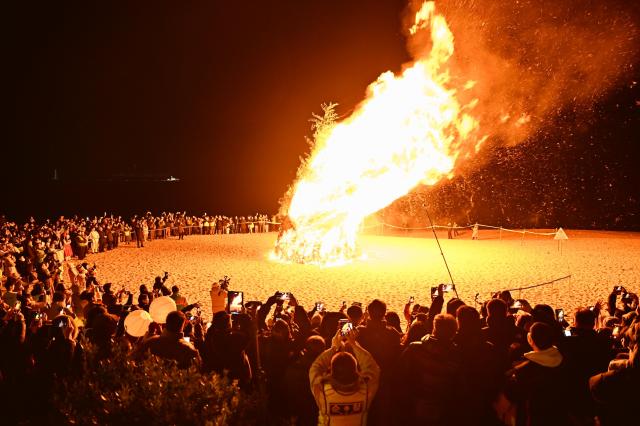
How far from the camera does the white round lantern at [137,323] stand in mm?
5973

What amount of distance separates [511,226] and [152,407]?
39.5 metres

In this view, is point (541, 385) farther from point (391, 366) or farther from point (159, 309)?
point (159, 309)

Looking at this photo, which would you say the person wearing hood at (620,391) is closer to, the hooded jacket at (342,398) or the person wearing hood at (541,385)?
the person wearing hood at (541,385)

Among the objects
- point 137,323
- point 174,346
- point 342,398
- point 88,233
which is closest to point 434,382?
point 342,398

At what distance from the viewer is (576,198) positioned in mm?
38469

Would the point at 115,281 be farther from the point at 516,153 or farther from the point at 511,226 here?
the point at 516,153

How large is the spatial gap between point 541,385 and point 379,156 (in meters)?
15.3

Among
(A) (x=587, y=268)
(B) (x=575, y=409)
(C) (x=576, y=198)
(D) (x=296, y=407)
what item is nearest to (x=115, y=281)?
(D) (x=296, y=407)

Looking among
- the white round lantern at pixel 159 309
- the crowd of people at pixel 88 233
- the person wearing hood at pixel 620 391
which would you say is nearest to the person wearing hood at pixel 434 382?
the person wearing hood at pixel 620 391

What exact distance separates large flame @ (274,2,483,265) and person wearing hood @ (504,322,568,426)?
45.5 ft

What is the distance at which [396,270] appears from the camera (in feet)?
63.2

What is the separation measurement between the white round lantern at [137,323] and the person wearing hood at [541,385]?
4232 mm

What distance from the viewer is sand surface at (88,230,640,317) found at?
48.8 feet

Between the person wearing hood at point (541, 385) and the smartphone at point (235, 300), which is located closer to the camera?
the person wearing hood at point (541, 385)
